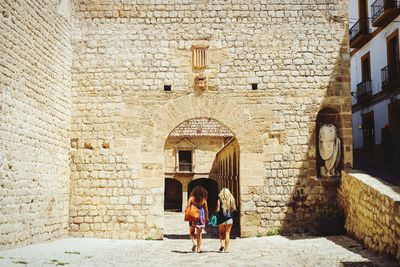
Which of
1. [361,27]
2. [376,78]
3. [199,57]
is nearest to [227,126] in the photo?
[199,57]

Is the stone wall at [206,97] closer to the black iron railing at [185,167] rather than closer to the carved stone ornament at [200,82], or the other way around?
the carved stone ornament at [200,82]

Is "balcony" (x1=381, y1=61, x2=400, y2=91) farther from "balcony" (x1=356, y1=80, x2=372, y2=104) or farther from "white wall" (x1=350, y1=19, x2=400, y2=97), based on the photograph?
"balcony" (x1=356, y1=80, x2=372, y2=104)

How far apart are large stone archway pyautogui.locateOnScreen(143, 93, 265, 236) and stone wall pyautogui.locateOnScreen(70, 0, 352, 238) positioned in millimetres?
21

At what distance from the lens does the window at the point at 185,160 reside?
2428 cm

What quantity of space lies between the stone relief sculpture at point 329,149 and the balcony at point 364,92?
26.2ft

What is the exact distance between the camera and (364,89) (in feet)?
56.4

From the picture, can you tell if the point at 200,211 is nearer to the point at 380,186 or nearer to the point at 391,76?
the point at 380,186

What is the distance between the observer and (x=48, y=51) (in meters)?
8.54

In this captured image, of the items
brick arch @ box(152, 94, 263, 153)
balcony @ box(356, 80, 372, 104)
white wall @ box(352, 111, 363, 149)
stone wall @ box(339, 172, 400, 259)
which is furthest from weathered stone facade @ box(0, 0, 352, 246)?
white wall @ box(352, 111, 363, 149)

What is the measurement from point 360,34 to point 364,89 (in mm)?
2148

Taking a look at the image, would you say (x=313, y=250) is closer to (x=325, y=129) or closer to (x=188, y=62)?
(x=325, y=129)

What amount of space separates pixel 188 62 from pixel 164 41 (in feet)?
2.24

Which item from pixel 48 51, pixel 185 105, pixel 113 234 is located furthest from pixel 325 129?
pixel 48 51

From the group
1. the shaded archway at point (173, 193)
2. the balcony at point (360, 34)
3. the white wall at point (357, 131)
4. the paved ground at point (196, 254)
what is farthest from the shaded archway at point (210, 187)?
the paved ground at point (196, 254)
